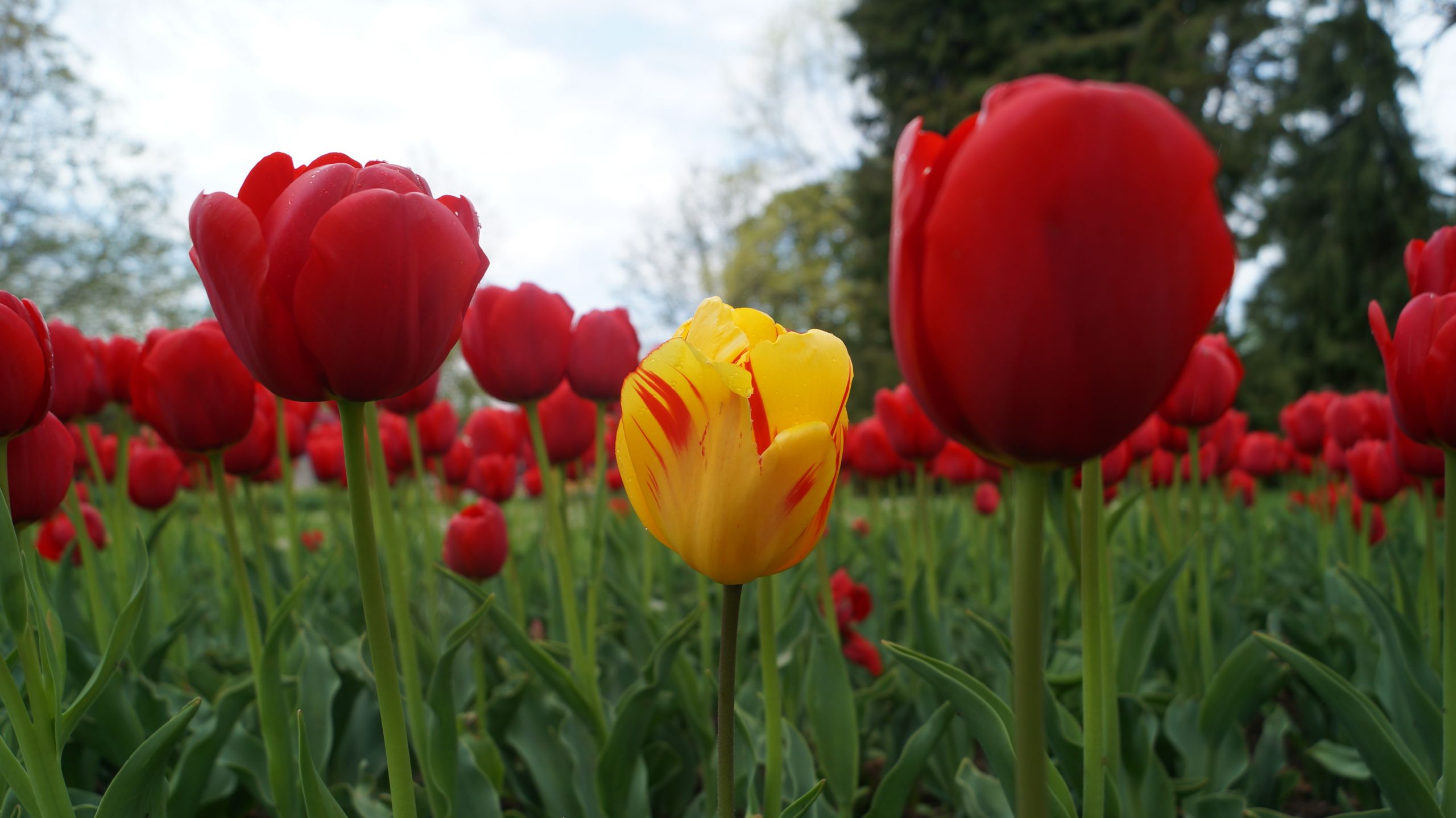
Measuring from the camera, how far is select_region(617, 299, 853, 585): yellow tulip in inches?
19.0

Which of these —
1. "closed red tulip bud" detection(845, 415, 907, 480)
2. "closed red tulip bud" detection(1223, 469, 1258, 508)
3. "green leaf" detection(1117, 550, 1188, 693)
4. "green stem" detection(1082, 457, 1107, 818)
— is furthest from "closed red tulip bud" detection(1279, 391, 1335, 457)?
Answer: "green stem" detection(1082, 457, 1107, 818)

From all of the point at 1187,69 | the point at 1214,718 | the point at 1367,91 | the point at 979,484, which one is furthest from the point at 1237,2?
the point at 1214,718

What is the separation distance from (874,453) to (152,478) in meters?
1.50

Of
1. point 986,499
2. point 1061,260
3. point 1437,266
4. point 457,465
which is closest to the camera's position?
point 1061,260

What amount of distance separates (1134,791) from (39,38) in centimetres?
1707

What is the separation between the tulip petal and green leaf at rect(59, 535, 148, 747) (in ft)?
1.28

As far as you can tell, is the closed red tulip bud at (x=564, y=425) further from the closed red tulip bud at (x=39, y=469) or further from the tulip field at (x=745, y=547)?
the closed red tulip bud at (x=39, y=469)

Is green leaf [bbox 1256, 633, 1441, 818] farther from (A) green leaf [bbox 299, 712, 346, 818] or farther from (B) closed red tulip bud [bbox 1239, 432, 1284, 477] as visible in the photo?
(B) closed red tulip bud [bbox 1239, 432, 1284, 477]

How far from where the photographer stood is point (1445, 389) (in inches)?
26.4

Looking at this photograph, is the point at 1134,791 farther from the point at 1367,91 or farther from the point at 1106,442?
the point at 1367,91

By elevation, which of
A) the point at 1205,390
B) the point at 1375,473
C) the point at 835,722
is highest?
the point at 1205,390

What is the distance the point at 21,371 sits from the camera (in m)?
0.65

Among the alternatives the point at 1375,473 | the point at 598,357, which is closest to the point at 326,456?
the point at 598,357

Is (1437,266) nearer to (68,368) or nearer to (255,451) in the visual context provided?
(255,451)
